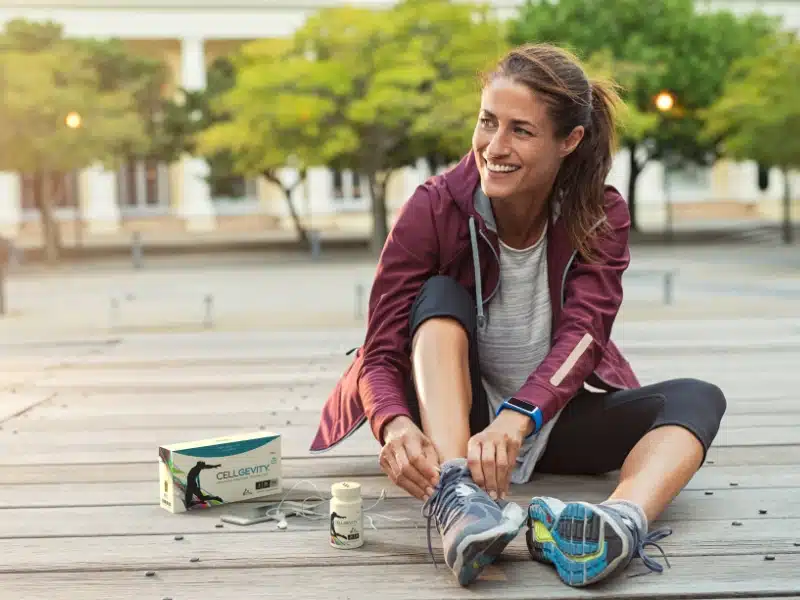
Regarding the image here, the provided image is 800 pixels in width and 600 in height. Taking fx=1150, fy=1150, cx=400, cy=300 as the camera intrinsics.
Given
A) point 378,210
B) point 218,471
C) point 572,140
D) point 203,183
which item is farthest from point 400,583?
point 203,183

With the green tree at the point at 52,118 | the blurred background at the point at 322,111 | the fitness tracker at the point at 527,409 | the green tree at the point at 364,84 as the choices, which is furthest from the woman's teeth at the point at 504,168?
the green tree at the point at 52,118

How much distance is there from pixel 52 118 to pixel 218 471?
2543 cm

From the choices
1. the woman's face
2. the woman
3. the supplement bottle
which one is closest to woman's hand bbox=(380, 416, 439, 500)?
the woman

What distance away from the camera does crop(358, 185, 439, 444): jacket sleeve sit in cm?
333

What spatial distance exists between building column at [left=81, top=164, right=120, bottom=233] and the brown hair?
43942 mm

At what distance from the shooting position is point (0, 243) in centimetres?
1405

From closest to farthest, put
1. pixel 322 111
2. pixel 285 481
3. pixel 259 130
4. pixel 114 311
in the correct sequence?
pixel 285 481
pixel 114 311
pixel 322 111
pixel 259 130

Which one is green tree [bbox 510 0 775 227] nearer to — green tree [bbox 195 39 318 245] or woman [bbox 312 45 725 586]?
green tree [bbox 195 39 318 245]

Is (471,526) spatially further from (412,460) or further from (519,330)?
(519,330)

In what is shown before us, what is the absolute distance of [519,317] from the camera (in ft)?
11.2

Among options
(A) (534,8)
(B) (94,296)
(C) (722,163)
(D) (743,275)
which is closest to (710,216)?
(C) (722,163)

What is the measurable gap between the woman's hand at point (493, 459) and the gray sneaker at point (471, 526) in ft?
0.14

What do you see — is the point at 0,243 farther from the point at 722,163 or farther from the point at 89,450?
the point at 722,163

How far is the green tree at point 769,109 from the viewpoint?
23688mm
